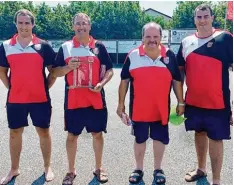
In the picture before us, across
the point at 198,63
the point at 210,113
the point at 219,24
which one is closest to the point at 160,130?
the point at 210,113

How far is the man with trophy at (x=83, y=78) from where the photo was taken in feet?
13.1

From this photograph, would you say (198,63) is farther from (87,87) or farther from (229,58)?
(87,87)

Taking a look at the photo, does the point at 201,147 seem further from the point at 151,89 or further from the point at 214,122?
the point at 151,89

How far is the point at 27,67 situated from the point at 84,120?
94 cm

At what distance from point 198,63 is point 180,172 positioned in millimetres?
1533

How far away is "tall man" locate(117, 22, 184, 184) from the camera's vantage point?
3881 mm

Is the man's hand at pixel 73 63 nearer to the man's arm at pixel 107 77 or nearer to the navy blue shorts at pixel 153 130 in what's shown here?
the man's arm at pixel 107 77

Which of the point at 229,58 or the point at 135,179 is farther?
the point at 135,179

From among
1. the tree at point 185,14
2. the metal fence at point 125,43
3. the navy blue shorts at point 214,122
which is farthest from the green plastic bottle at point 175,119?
the tree at point 185,14

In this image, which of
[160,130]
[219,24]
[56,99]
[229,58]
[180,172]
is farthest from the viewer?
[219,24]

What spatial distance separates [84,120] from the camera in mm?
4156

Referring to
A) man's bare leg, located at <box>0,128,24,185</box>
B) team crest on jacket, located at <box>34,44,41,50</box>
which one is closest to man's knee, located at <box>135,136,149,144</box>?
man's bare leg, located at <box>0,128,24,185</box>

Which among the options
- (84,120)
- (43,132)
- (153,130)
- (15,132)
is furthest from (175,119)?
(15,132)

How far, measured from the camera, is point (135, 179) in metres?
4.21
